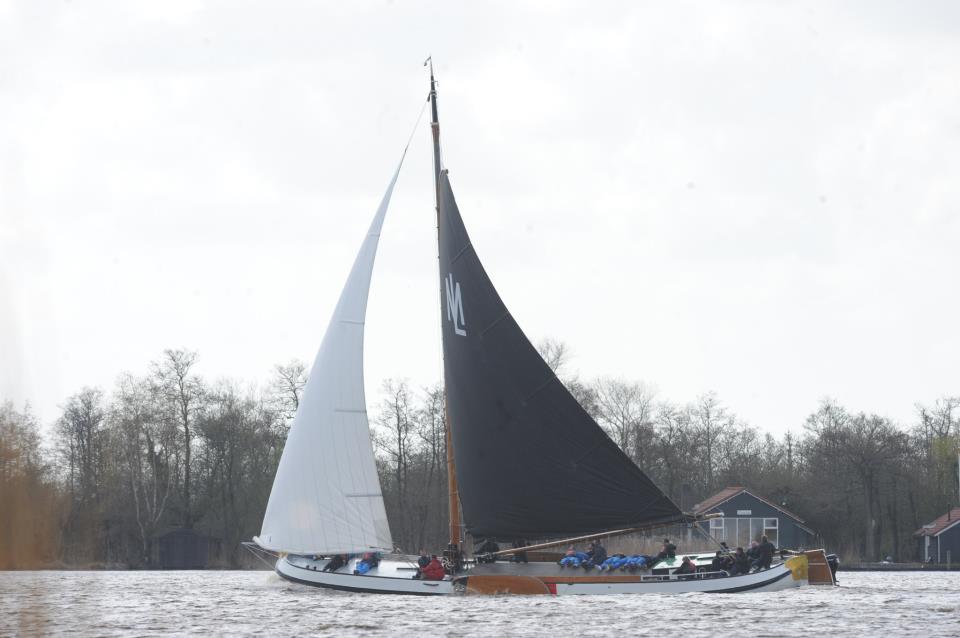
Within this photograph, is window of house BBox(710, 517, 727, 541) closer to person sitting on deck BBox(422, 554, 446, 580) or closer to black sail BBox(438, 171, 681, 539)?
black sail BBox(438, 171, 681, 539)

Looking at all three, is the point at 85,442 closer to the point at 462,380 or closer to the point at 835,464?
the point at 462,380

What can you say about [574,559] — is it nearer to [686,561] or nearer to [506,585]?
[506,585]

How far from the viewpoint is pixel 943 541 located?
70812mm

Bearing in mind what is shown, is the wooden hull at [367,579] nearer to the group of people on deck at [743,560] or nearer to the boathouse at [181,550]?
the group of people on deck at [743,560]

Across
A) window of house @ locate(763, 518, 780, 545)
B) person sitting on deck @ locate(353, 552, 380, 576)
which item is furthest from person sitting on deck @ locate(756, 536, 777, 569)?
window of house @ locate(763, 518, 780, 545)

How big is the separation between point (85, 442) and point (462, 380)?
106 ft

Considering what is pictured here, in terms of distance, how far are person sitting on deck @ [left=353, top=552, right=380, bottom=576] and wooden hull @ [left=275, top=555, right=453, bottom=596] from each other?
0.10m

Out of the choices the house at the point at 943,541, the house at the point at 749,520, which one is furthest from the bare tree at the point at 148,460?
the house at the point at 943,541

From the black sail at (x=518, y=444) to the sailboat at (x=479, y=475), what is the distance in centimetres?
3

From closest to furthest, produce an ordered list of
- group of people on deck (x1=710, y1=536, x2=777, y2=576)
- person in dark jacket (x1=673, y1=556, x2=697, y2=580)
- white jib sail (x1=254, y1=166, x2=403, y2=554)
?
1. person in dark jacket (x1=673, y1=556, x2=697, y2=580)
2. group of people on deck (x1=710, y1=536, x2=777, y2=576)
3. white jib sail (x1=254, y1=166, x2=403, y2=554)

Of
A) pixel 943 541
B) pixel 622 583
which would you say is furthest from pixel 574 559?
pixel 943 541

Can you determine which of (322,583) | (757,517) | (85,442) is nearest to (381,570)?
(322,583)

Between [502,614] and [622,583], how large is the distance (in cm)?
409

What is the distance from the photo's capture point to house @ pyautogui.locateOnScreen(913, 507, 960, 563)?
70312mm
